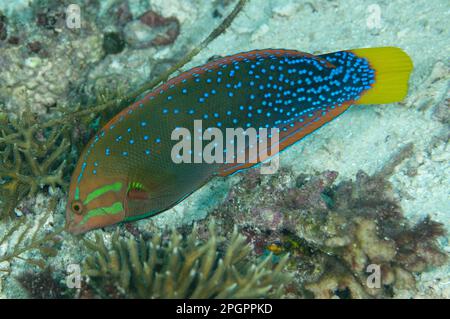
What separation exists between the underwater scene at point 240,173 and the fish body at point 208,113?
0.05ft

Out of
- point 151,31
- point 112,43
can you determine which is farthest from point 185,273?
point 151,31

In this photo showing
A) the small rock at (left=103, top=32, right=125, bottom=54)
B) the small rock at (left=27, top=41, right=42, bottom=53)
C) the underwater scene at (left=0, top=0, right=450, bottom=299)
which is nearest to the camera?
the underwater scene at (left=0, top=0, right=450, bottom=299)

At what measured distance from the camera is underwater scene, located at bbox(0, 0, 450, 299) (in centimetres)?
387

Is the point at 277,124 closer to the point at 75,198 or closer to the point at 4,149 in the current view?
the point at 75,198

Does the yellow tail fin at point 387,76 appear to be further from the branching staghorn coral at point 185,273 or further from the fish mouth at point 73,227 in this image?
the fish mouth at point 73,227

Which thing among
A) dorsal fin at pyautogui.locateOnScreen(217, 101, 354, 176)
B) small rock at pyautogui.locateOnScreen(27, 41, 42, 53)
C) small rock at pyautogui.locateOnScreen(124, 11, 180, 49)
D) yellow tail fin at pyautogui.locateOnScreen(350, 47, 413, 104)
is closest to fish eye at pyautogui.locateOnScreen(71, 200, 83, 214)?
dorsal fin at pyautogui.locateOnScreen(217, 101, 354, 176)

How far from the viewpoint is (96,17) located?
23.6ft

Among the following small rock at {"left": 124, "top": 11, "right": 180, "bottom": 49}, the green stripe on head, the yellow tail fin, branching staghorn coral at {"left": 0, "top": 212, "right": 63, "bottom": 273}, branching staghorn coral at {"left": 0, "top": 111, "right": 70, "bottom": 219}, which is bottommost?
branching staghorn coral at {"left": 0, "top": 212, "right": 63, "bottom": 273}

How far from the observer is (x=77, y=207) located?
3.72 m

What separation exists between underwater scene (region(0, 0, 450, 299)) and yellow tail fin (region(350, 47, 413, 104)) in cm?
2

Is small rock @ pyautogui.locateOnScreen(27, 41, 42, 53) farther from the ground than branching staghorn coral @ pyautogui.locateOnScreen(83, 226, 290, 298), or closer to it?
farther from the ground

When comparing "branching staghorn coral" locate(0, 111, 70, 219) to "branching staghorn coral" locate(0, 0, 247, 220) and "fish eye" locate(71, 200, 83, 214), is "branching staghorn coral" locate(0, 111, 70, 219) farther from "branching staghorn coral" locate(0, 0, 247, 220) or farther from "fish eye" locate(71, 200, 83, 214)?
"fish eye" locate(71, 200, 83, 214)

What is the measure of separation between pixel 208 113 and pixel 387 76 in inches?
85.0

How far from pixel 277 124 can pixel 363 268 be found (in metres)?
1.82
